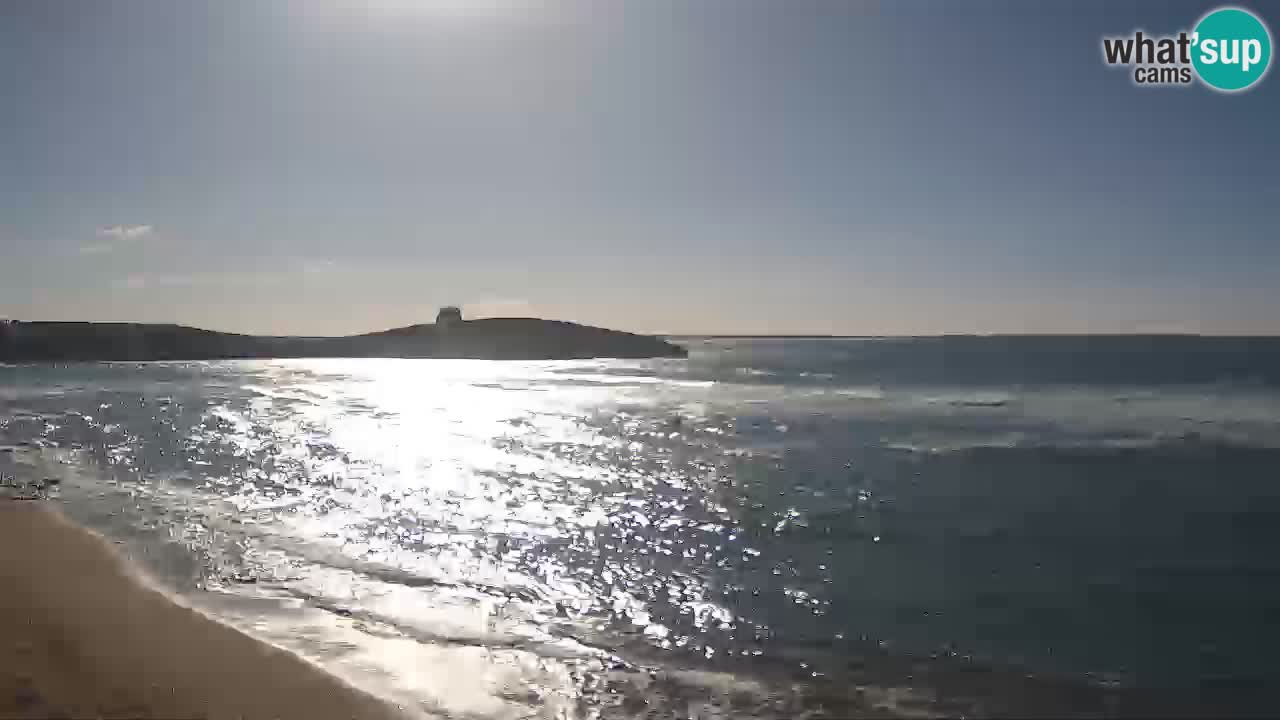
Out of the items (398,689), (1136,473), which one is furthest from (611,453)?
(398,689)

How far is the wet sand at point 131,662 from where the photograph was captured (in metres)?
9.88

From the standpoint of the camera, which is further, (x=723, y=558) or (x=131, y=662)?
(x=723, y=558)

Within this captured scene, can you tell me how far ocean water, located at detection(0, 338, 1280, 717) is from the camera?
11984 millimetres

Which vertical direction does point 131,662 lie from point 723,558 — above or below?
above

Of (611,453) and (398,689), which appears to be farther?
(611,453)

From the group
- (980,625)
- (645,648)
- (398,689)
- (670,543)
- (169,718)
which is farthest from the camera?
(670,543)

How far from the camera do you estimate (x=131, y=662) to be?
11.3 metres

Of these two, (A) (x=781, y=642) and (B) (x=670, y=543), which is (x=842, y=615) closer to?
(A) (x=781, y=642)

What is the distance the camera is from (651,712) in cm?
1073

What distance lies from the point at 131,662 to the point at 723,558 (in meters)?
11.4

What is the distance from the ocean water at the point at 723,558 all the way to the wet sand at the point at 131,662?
682 mm

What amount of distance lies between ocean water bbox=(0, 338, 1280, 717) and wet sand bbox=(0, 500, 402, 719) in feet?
2.24

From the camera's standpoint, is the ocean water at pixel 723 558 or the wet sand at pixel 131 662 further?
the ocean water at pixel 723 558

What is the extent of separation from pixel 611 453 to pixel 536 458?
3.48 meters
